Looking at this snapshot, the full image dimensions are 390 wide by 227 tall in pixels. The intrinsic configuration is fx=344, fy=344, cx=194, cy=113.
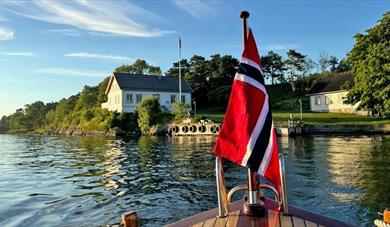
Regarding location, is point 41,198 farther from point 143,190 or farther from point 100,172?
point 100,172

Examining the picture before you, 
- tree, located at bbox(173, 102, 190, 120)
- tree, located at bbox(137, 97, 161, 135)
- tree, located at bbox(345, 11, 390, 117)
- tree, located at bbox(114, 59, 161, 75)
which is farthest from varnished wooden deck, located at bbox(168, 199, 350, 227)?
tree, located at bbox(114, 59, 161, 75)

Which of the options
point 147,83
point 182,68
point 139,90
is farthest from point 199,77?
point 139,90

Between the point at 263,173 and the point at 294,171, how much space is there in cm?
1161

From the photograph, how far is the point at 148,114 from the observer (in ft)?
170

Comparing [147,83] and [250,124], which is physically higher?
[147,83]

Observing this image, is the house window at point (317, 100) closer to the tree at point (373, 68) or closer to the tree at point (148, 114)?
the tree at point (373, 68)

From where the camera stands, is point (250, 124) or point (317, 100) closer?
point (250, 124)

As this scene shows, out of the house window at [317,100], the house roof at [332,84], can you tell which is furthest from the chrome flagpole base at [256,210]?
the house window at [317,100]

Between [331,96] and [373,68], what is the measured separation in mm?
20127

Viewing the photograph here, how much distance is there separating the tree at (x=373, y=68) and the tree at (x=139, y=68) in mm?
59605

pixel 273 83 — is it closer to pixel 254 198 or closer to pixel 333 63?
pixel 333 63

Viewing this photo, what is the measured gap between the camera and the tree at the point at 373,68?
33812 mm

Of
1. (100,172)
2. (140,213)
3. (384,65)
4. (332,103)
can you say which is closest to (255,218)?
(140,213)

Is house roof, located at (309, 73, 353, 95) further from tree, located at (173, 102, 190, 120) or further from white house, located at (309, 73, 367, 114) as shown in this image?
tree, located at (173, 102, 190, 120)
